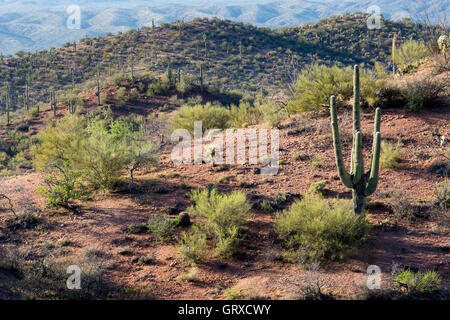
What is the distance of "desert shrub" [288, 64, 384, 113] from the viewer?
1423cm

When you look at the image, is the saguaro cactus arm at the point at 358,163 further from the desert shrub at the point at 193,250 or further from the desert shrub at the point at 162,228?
the desert shrub at the point at 162,228

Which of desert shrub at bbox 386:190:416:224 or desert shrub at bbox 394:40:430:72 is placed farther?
desert shrub at bbox 394:40:430:72

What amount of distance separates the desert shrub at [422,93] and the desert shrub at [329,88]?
117cm

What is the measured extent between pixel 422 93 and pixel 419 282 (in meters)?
8.82

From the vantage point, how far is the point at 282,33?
53938 mm

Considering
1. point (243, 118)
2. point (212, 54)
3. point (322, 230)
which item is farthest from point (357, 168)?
point (212, 54)

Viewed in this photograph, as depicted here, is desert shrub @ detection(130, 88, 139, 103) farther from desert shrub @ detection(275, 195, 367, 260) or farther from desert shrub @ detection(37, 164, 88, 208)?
desert shrub @ detection(275, 195, 367, 260)

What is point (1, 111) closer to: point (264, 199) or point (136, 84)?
point (136, 84)

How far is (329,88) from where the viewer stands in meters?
14.5

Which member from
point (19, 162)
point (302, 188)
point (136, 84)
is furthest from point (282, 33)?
point (302, 188)

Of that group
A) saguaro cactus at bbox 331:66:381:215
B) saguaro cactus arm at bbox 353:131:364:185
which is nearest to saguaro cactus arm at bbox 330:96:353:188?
saguaro cactus at bbox 331:66:381:215

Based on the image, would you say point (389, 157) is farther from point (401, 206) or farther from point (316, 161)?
point (401, 206)

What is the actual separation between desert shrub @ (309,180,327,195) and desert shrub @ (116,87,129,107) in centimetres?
2394

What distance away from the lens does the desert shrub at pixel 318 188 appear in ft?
33.9
